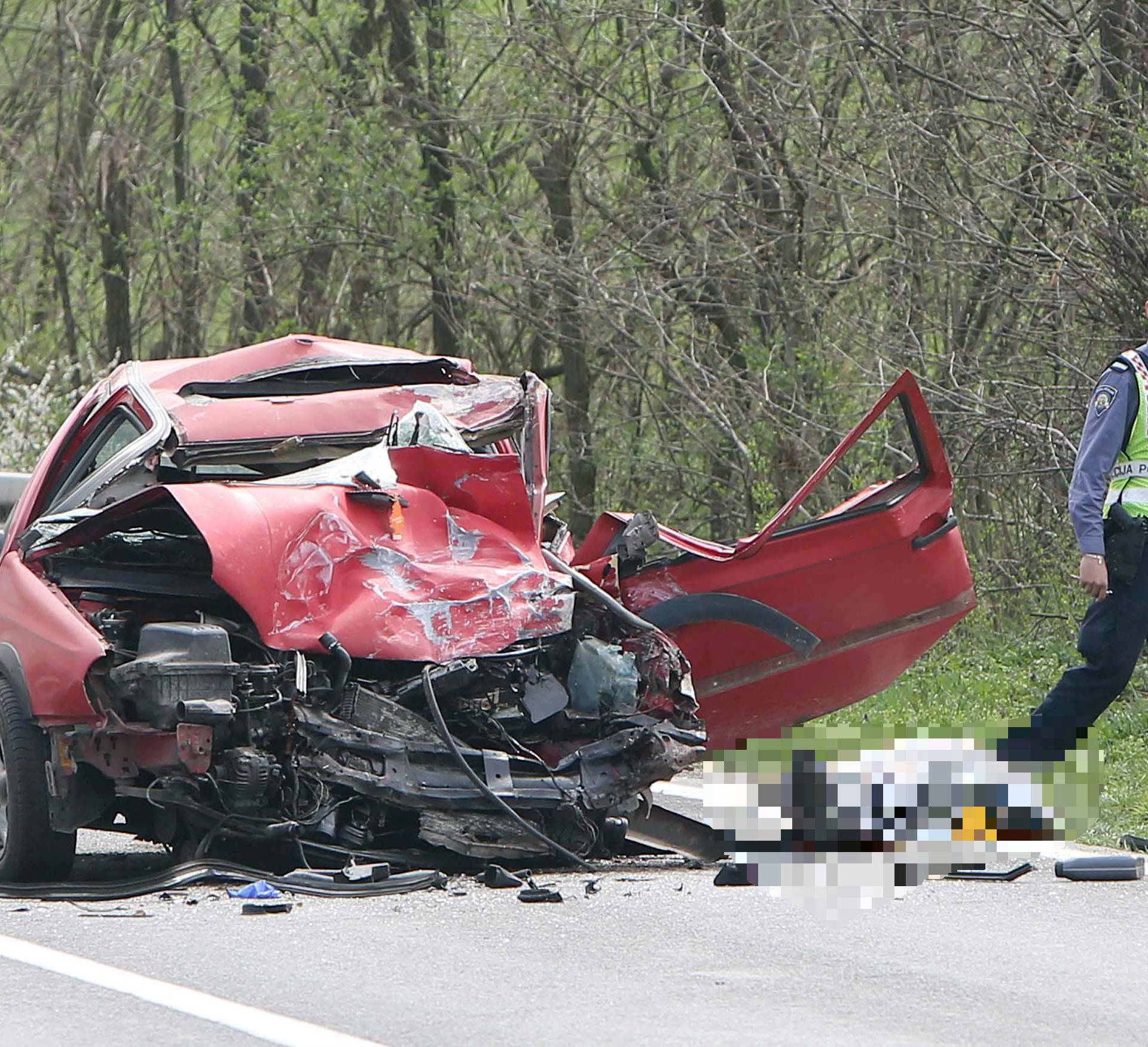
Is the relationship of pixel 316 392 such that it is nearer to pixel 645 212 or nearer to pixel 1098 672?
pixel 1098 672

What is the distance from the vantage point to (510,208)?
18422mm

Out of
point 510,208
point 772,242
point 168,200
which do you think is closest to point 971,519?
point 772,242

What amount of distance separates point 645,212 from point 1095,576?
34.6 feet

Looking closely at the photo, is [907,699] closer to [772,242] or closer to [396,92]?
[772,242]

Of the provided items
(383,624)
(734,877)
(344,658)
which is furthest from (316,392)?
(734,877)

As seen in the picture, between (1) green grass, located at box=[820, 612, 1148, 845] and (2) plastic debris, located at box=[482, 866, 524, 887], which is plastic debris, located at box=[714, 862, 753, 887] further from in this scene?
(1) green grass, located at box=[820, 612, 1148, 845]

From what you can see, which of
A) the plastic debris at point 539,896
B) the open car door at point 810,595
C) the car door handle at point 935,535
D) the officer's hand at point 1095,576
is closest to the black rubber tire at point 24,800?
the plastic debris at point 539,896

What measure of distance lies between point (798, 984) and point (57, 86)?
782 inches

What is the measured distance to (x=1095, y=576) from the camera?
664 centimetres

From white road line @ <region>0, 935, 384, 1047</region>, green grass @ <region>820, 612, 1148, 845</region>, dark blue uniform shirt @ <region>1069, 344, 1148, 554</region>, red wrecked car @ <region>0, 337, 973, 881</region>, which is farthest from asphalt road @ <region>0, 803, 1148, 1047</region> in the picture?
green grass @ <region>820, 612, 1148, 845</region>

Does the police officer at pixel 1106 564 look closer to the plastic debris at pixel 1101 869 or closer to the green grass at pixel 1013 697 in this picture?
the green grass at pixel 1013 697

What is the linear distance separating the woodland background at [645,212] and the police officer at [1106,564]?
512 centimetres

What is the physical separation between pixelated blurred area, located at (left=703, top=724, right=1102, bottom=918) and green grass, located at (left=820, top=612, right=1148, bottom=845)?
1.43 ft

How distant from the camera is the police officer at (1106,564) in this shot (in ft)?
21.9
